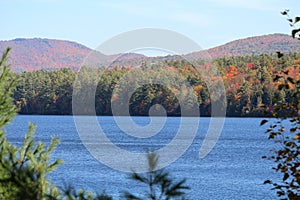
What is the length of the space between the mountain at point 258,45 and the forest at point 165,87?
25954mm

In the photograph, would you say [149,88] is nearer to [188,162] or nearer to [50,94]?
[50,94]

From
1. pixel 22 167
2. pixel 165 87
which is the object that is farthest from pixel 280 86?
pixel 165 87

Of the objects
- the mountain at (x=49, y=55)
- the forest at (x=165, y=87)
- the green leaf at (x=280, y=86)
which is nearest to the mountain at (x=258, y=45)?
the forest at (x=165, y=87)

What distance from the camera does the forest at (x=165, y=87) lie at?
7544cm

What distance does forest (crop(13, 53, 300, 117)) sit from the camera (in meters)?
75.4

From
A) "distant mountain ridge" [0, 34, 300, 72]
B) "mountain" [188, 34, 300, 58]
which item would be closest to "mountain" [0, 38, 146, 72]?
"distant mountain ridge" [0, 34, 300, 72]

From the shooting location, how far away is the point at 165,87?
255ft

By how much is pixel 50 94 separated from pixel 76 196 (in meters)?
87.5

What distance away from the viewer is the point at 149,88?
3002 inches

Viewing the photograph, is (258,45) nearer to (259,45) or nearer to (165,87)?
(259,45)

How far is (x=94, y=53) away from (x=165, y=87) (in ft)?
108

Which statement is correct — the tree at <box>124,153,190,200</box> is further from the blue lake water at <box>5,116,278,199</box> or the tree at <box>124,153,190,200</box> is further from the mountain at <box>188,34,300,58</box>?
the mountain at <box>188,34,300,58</box>

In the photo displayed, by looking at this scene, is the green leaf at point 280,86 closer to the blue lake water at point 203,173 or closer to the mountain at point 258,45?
the blue lake water at point 203,173

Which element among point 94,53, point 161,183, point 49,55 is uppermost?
point 49,55
